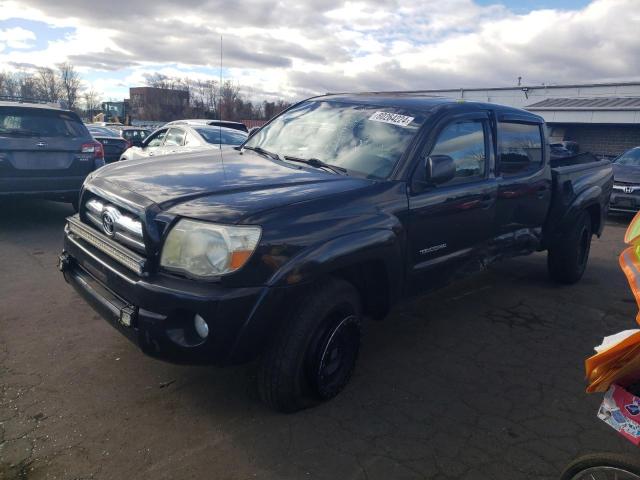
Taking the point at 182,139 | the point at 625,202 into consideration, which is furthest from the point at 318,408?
the point at 625,202

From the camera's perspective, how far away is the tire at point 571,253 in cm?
517

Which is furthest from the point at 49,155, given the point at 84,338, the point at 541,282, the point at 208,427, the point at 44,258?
the point at 541,282

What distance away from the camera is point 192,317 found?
2.49m

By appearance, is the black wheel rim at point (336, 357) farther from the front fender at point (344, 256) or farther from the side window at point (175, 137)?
the side window at point (175, 137)

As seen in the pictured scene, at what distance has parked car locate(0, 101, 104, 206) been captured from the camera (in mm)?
6277

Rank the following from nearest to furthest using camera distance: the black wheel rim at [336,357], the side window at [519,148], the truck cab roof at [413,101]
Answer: the black wheel rim at [336,357] < the truck cab roof at [413,101] < the side window at [519,148]

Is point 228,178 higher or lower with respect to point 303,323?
higher

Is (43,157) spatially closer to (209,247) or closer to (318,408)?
(209,247)

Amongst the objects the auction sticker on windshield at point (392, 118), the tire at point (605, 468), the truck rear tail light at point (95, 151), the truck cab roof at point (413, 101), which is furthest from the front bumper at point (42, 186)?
the tire at point (605, 468)

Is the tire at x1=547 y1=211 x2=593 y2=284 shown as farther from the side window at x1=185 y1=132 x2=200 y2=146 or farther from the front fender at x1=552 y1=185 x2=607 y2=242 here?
the side window at x1=185 y1=132 x2=200 y2=146

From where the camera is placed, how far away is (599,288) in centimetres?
554

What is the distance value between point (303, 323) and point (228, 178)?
1033 mm

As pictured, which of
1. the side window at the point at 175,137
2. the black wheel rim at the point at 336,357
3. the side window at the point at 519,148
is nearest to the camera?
the black wheel rim at the point at 336,357

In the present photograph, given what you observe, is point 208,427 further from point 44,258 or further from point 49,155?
point 49,155
